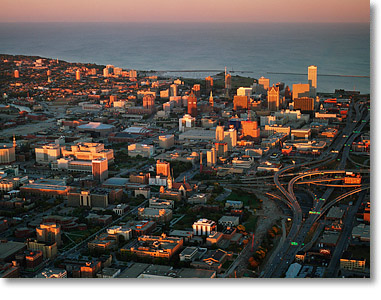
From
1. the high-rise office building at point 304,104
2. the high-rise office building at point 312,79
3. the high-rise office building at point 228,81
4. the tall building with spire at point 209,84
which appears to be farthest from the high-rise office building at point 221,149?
the tall building with spire at point 209,84

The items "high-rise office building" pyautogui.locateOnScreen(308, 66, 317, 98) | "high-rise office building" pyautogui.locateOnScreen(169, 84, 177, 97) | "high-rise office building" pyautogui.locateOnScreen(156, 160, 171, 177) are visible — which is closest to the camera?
"high-rise office building" pyautogui.locateOnScreen(156, 160, 171, 177)

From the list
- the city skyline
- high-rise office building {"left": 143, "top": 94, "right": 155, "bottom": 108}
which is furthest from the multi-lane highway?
high-rise office building {"left": 143, "top": 94, "right": 155, "bottom": 108}

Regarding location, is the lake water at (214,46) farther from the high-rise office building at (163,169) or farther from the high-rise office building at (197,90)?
the high-rise office building at (163,169)

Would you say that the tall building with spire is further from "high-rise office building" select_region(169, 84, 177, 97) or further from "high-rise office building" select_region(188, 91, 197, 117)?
"high-rise office building" select_region(188, 91, 197, 117)

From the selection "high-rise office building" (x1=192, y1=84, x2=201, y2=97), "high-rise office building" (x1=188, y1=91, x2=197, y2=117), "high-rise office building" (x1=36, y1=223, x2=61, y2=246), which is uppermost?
"high-rise office building" (x1=192, y1=84, x2=201, y2=97)

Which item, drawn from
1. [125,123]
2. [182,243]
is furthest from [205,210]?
[125,123]

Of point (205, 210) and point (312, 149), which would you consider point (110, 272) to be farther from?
point (312, 149)

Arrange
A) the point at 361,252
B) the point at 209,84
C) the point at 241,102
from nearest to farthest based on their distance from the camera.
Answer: the point at 361,252 < the point at 241,102 < the point at 209,84

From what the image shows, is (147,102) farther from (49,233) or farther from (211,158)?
(49,233)

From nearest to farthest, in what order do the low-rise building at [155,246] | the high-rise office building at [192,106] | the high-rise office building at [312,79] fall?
1. the low-rise building at [155,246]
2. the high-rise office building at [312,79]
3. the high-rise office building at [192,106]

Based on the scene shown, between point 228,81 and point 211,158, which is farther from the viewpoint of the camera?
point 228,81

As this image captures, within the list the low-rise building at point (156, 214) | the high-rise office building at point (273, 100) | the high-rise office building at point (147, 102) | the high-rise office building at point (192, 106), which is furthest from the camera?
the high-rise office building at point (147, 102)

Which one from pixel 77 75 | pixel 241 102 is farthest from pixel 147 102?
pixel 77 75
